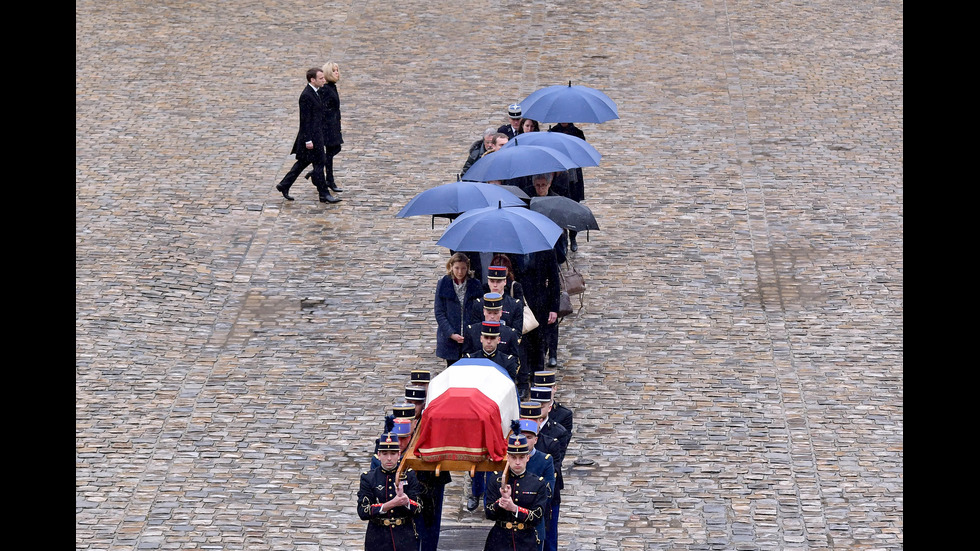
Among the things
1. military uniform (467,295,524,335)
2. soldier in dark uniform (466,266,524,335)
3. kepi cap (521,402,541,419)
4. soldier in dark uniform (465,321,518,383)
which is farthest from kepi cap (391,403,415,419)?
military uniform (467,295,524,335)

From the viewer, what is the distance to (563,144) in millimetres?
14891

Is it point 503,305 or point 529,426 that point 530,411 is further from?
point 503,305

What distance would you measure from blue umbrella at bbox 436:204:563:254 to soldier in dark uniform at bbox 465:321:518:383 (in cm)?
113

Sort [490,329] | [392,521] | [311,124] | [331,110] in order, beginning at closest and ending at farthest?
[392,521] < [490,329] < [311,124] < [331,110]

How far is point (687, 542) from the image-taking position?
430 inches

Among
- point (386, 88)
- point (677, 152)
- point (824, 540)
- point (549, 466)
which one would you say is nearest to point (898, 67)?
point (677, 152)

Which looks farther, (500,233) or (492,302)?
(500,233)

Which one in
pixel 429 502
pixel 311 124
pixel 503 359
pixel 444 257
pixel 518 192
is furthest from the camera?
pixel 311 124

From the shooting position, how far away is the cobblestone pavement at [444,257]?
11.8 m

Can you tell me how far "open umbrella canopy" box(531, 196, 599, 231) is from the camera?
13523mm

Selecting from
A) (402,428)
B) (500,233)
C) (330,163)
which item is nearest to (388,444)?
(402,428)

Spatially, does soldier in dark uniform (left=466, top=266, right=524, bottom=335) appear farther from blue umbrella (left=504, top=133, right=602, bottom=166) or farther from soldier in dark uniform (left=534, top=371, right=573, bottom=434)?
blue umbrella (left=504, top=133, right=602, bottom=166)

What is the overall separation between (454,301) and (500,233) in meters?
0.76

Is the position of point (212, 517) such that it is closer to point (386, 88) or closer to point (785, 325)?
point (785, 325)
